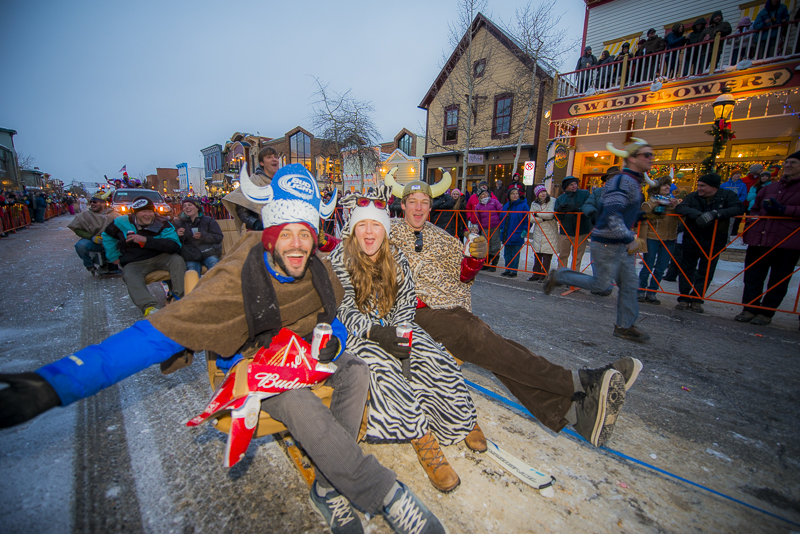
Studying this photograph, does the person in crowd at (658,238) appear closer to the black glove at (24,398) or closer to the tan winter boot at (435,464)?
the tan winter boot at (435,464)

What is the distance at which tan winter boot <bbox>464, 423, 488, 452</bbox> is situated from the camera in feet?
6.55

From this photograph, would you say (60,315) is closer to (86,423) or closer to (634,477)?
(86,423)


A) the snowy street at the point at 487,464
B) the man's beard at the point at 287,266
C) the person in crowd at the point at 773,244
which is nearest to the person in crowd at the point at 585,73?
the person in crowd at the point at 773,244

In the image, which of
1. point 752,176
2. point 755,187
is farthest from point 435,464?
point 752,176

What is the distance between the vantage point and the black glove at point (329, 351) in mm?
1560

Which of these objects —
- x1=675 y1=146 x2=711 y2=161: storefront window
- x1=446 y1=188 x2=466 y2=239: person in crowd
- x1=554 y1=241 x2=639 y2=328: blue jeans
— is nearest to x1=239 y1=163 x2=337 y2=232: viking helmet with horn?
x1=554 y1=241 x2=639 y2=328: blue jeans

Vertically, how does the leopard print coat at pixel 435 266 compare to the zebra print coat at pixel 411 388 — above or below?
above

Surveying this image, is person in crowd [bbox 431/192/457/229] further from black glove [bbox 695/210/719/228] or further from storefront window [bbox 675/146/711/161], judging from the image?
storefront window [bbox 675/146/711/161]

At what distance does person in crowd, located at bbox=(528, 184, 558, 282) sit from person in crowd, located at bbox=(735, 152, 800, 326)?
261cm

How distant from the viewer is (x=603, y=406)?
73.6 inches

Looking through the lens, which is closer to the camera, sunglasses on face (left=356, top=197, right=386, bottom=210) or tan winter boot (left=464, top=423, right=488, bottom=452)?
tan winter boot (left=464, top=423, right=488, bottom=452)

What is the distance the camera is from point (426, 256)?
2.60m

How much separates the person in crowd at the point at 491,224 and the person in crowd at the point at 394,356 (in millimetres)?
5214

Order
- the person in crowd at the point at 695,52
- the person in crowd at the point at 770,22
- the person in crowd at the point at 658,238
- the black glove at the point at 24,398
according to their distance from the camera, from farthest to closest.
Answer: the person in crowd at the point at 695,52, the person in crowd at the point at 770,22, the person in crowd at the point at 658,238, the black glove at the point at 24,398
